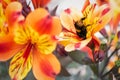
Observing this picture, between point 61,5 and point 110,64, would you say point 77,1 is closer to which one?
point 61,5

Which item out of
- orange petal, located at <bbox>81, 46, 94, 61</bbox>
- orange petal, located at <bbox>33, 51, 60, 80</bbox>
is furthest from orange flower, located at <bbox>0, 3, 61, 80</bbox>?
orange petal, located at <bbox>81, 46, 94, 61</bbox>

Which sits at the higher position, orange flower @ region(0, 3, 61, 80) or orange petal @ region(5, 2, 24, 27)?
orange petal @ region(5, 2, 24, 27)

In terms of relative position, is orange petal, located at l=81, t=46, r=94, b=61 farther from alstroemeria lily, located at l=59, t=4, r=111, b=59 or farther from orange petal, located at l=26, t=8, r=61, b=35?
orange petal, located at l=26, t=8, r=61, b=35

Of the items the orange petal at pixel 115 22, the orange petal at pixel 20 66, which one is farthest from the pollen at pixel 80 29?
the orange petal at pixel 20 66

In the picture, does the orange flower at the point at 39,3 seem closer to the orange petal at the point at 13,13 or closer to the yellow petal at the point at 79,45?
the orange petal at the point at 13,13

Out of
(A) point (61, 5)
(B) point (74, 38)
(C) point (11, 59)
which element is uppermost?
(A) point (61, 5)

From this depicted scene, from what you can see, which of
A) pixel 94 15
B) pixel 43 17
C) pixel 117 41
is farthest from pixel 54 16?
pixel 117 41

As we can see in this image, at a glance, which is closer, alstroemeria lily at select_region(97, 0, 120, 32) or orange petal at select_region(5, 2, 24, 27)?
alstroemeria lily at select_region(97, 0, 120, 32)
